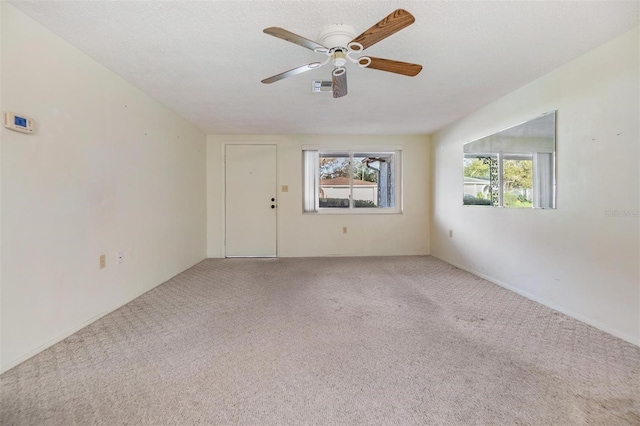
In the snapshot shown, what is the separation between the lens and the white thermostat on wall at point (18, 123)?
1.65 m

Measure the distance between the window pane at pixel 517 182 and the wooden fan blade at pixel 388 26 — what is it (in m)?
2.19

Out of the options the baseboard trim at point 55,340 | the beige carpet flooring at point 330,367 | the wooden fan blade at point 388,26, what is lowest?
the beige carpet flooring at point 330,367

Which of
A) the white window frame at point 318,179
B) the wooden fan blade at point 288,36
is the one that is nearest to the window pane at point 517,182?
the white window frame at point 318,179

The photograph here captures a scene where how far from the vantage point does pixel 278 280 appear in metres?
3.51

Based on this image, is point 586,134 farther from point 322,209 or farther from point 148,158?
point 148,158

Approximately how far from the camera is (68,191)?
208 cm

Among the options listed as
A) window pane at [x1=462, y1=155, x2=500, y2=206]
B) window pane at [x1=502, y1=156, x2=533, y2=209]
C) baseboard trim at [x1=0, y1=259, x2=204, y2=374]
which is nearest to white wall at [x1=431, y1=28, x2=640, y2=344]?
window pane at [x1=502, y1=156, x2=533, y2=209]

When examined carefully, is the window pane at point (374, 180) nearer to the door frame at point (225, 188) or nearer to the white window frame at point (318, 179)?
the white window frame at point (318, 179)

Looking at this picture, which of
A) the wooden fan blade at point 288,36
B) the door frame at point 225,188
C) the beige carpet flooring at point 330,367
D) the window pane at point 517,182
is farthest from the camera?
the door frame at point 225,188

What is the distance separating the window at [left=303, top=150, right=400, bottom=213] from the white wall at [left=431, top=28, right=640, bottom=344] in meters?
2.04

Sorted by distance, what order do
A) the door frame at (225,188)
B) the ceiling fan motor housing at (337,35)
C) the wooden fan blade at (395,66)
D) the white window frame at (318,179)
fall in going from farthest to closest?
the white window frame at (318,179) < the door frame at (225,188) < the wooden fan blade at (395,66) < the ceiling fan motor housing at (337,35)

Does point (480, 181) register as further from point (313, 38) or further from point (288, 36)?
point (288, 36)

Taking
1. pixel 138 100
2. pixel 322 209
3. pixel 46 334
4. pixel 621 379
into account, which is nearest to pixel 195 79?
pixel 138 100

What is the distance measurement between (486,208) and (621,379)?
89.4 inches
